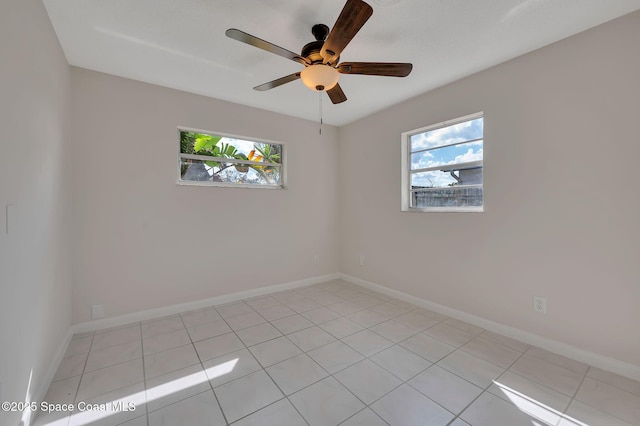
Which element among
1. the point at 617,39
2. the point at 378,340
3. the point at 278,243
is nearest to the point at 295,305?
the point at 278,243

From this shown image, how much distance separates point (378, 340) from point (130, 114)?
3.34 metres

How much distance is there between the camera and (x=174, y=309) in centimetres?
296

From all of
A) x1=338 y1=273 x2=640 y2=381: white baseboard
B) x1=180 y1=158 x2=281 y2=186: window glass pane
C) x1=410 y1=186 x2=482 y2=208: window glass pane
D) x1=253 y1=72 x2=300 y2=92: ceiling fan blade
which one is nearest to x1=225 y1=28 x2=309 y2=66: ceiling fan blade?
x1=253 y1=72 x2=300 y2=92: ceiling fan blade

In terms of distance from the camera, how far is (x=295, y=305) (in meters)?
3.22

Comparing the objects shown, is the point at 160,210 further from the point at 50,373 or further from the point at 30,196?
the point at 50,373

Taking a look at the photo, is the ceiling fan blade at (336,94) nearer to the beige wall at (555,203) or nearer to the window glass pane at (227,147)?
the beige wall at (555,203)

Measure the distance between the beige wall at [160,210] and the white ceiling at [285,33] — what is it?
37 cm

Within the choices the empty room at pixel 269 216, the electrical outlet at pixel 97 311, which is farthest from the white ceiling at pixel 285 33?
the electrical outlet at pixel 97 311

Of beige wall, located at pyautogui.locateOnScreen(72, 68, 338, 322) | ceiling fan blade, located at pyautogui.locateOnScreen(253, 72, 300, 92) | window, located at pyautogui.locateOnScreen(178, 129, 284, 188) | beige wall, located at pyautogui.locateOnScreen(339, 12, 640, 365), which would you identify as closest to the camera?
beige wall, located at pyautogui.locateOnScreen(339, 12, 640, 365)

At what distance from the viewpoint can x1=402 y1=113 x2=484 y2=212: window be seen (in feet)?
8.97

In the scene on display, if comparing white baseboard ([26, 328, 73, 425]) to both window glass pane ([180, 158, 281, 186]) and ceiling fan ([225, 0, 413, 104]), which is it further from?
ceiling fan ([225, 0, 413, 104])

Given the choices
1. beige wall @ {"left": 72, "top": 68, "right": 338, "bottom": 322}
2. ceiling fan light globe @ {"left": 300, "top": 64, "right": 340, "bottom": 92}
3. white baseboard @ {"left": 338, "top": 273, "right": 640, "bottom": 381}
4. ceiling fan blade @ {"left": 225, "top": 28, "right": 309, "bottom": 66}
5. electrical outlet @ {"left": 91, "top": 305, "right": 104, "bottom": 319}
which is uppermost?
ceiling fan blade @ {"left": 225, "top": 28, "right": 309, "bottom": 66}

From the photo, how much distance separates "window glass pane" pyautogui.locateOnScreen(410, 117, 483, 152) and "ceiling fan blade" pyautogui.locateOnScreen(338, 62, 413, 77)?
1.28 metres

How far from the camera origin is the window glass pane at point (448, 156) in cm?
274
